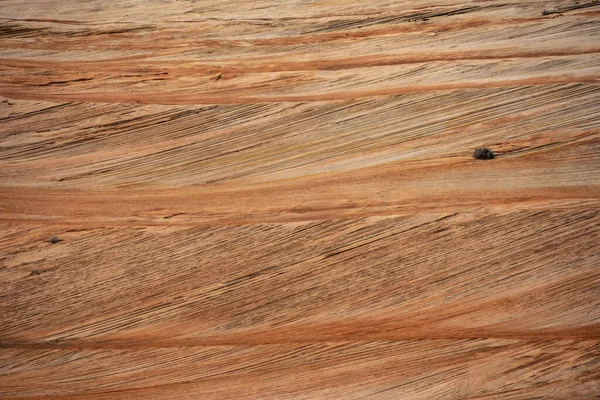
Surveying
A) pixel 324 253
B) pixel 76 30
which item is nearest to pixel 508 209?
pixel 324 253

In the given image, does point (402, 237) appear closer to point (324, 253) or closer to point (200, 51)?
point (324, 253)

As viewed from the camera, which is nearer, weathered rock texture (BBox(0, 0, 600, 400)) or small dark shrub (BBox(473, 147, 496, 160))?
weathered rock texture (BBox(0, 0, 600, 400))

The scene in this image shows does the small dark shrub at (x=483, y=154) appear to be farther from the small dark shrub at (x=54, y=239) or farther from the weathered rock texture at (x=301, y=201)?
the small dark shrub at (x=54, y=239)

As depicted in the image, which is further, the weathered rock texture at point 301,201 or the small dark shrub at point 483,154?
the small dark shrub at point 483,154

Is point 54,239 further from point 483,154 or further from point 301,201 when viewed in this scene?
point 483,154

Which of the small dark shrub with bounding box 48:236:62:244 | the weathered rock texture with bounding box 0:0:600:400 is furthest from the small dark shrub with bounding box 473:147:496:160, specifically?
the small dark shrub with bounding box 48:236:62:244

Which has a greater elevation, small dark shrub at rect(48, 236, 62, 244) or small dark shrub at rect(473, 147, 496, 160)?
small dark shrub at rect(473, 147, 496, 160)

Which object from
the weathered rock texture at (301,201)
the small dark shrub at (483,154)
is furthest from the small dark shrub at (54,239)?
the small dark shrub at (483,154)

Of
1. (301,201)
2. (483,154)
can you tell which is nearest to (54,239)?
(301,201)

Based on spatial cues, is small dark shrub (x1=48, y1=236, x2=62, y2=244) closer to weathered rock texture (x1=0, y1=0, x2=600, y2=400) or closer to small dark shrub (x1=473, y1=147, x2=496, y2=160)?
weathered rock texture (x1=0, y1=0, x2=600, y2=400)
